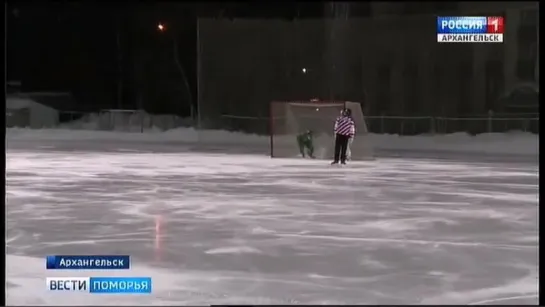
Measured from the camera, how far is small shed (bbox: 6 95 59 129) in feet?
96.0

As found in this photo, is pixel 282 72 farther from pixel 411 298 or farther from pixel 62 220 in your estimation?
pixel 411 298

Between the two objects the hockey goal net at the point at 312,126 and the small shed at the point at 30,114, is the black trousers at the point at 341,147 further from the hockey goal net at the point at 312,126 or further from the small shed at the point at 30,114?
the small shed at the point at 30,114

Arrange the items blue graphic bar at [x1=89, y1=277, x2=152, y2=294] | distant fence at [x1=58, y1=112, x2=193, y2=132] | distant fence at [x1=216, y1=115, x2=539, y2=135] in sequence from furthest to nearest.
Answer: distant fence at [x1=58, y1=112, x2=193, y2=132], distant fence at [x1=216, y1=115, x2=539, y2=135], blue graphic bar at [x1=89, y1=277, x2=152, y2=294]

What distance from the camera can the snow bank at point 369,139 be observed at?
2109 cm

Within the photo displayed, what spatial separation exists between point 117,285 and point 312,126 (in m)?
14.5

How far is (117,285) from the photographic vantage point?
4117 mm

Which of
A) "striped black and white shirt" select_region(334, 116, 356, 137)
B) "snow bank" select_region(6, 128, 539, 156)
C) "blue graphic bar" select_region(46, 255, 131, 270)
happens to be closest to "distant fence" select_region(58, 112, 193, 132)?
"snow bank" select_region(6, 128, 539, 156)

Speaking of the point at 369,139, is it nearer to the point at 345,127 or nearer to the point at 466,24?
the point at 345,127

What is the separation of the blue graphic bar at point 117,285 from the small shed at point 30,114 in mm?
25880

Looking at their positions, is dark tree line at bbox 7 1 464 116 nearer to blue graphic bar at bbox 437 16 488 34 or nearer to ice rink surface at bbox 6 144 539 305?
ice rink surface at bbox 6 144 539 305

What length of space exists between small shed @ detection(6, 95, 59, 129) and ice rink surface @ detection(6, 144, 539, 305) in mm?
16343

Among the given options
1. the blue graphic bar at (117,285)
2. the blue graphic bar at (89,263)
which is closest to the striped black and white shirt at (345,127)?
the blue graphic bar at (89,263)

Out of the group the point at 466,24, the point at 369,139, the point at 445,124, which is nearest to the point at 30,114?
the point at 369,139

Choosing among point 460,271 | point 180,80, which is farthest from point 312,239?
point 180,80
